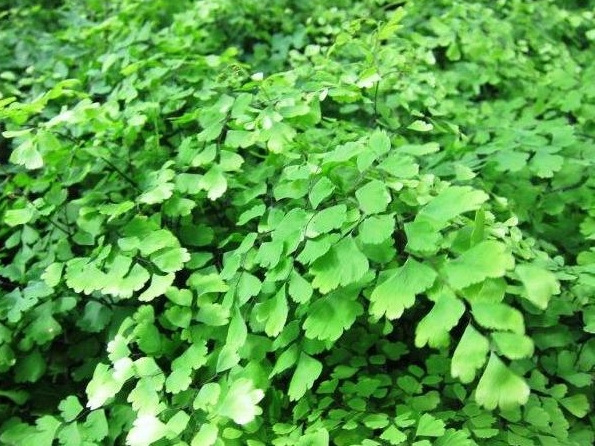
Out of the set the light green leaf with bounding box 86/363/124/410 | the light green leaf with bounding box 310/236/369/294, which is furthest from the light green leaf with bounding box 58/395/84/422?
the light green leaf with bounding box 310/236/369/294

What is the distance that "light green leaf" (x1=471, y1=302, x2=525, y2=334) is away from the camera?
2.48 feet

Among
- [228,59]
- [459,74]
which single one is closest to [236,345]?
[228,59]

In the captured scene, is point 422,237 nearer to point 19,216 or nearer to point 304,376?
point 304,376

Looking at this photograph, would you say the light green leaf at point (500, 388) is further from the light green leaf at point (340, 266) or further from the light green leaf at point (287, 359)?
the light green leaf at point (287, 359)

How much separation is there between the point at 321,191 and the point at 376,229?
161 mm

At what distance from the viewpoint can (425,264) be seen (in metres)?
0.87

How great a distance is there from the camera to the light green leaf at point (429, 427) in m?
1.00

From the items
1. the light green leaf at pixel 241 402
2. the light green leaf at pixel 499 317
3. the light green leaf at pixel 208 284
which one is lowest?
the light green leaf at pixel 241 402

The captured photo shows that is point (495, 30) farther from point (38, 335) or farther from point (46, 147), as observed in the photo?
point (38, 335)

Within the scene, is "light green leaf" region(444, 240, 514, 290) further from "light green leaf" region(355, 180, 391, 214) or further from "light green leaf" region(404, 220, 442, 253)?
"light green leaf" region(355, 180, 391, 214)

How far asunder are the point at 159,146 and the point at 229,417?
87 centimetres

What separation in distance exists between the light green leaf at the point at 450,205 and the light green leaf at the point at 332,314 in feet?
0.69

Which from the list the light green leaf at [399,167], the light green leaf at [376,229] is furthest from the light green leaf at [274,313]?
the light green leaf at [399,167]

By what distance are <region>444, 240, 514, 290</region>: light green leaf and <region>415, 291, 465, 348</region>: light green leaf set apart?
3 cm
